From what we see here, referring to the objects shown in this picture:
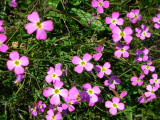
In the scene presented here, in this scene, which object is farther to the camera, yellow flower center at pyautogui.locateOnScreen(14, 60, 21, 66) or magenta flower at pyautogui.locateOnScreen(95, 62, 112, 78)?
magenta flower at pyautogui.locateOnScreen(95, 62, 112, 78)

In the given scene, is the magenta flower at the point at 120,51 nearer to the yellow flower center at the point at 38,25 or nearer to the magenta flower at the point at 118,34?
the magenta flower at the point at 118,34

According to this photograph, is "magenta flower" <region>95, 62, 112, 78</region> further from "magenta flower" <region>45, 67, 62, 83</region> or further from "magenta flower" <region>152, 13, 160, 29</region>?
"magenta flower" <region>152, 13, 160, 29</region>

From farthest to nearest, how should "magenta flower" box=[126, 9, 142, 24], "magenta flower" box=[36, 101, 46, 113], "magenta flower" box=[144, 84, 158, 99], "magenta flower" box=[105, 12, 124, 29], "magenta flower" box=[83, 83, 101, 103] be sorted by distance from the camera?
"magenta flower" box=[126, 9, 142, 24] → "magenta flower" box=[144, 84, 158, 99] → "magenta flower" box=[105, 12, 124, 29] → "magenta flower" box=[36, 101, 46, 113] → "magenta flower" box=[83, 83, 101, 103]

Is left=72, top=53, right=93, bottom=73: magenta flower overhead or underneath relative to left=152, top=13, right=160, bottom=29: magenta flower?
underneath

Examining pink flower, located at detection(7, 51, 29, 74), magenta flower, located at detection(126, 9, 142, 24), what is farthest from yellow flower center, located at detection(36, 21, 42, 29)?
magenta flower, located at detection(126, 9, 142, 24)

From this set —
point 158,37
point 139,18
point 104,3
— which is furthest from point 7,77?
point 158,37

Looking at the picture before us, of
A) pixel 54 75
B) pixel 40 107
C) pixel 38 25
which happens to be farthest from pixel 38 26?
pixel 40 107

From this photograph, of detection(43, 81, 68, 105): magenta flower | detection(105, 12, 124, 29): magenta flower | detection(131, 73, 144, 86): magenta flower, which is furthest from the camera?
detection(131, 73, 144, 86): magenta flower

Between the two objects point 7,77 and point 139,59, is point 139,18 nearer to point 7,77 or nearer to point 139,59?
point 139,59
